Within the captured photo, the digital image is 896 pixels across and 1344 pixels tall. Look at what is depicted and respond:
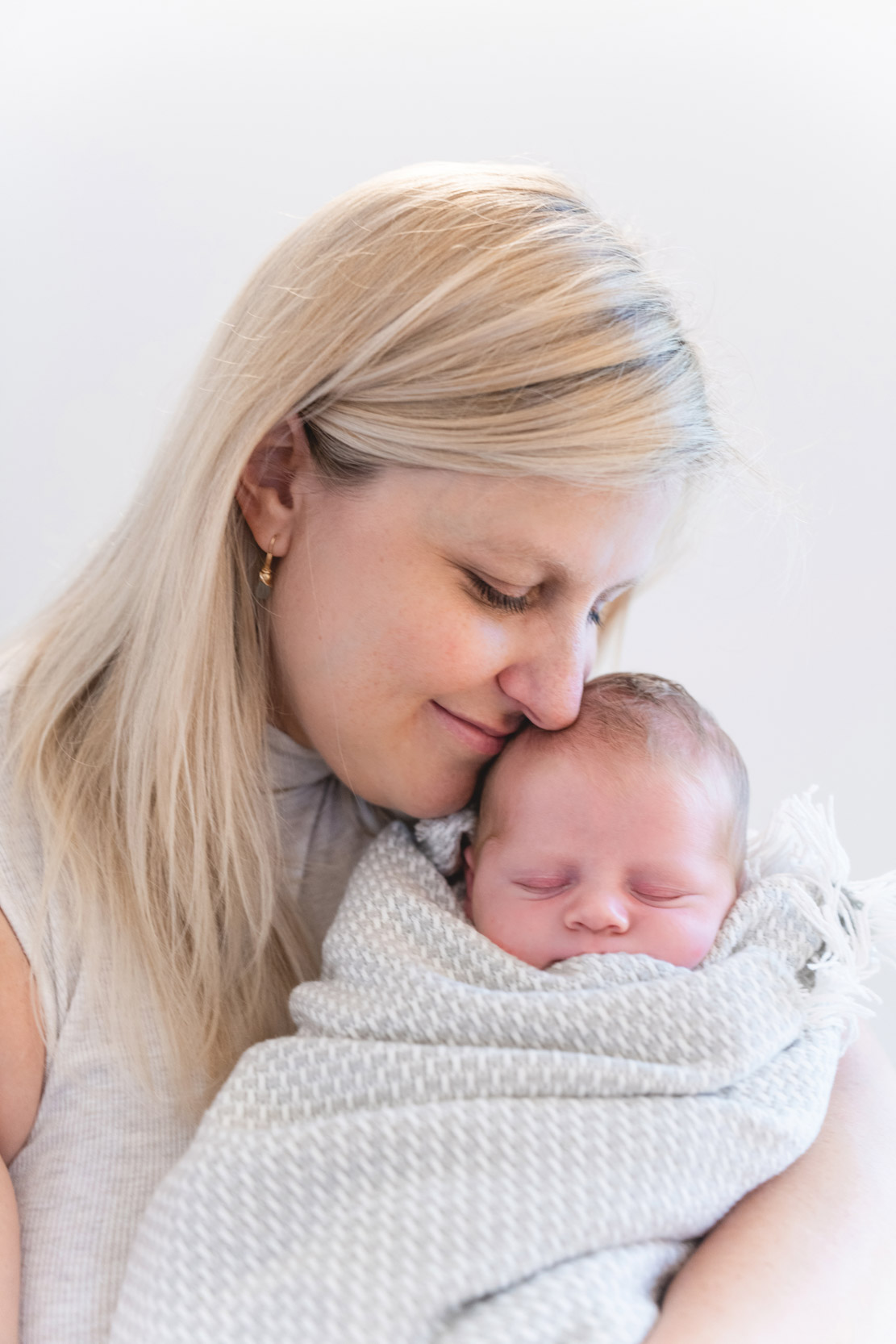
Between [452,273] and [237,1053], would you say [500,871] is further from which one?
[452,273]

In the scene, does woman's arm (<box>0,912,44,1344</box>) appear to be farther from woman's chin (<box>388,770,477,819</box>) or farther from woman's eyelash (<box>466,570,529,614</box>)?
woman's eyelash (<box>466,570,529,614</box>)

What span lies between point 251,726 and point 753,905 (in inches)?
23.5

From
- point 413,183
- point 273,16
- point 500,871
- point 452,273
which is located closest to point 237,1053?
point 500,871

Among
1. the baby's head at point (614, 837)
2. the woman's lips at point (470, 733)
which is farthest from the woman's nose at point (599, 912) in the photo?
the woman's lips at point (470, 733)

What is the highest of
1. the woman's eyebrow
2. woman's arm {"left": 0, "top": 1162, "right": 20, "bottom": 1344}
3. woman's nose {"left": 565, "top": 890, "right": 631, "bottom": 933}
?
the woman's eyebrow

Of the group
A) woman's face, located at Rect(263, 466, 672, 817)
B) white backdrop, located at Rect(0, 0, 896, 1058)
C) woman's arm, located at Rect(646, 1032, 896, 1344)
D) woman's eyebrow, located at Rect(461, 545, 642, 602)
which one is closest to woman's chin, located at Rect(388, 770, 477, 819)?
woman's face, located at Rect(263, 466, 672, 817)

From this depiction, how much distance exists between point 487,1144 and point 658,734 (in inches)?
19.4

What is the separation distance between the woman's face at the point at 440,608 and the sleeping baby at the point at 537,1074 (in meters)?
0.08

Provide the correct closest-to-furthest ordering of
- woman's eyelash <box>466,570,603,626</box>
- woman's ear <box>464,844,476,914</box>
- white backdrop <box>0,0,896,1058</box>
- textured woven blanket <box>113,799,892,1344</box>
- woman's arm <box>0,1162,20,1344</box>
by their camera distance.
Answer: textured woven blanket <box>113,799,892,1344</box> < woman's arm <box>0,1162,20,1344</box> < woman's eyelash <box>466,570,603,626</box> < woman's ear <box>464,844,476,914</box> < white backdrop <box>0,0,896,1058</box>

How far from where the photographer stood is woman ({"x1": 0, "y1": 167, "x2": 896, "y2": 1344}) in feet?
3.83

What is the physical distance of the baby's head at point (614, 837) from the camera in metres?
1.20

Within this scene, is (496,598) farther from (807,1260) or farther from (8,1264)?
(8,1264)

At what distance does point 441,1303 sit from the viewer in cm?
92

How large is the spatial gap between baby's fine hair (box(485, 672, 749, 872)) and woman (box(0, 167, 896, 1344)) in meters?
0.03
